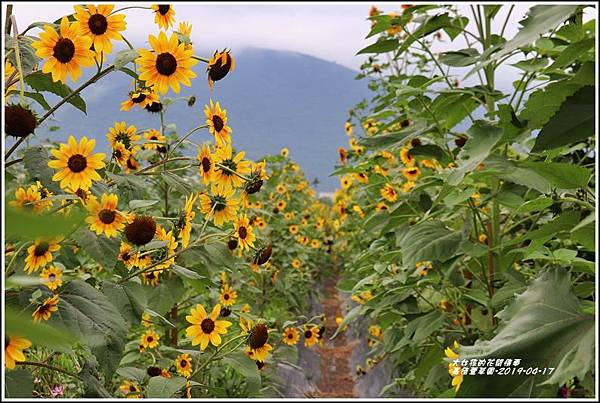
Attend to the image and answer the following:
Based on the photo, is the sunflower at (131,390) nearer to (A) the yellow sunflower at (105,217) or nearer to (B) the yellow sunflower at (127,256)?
(B) the yellow sunflower at (127,256)

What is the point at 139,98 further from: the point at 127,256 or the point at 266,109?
the point at 266,109

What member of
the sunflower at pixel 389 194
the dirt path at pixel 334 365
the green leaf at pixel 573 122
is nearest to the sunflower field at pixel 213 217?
the green leaf at pixel 573 122

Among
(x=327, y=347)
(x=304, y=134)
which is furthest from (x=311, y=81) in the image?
(x=327, y=347)

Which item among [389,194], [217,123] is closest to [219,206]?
[217,123]

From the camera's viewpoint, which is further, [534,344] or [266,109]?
[266,109]

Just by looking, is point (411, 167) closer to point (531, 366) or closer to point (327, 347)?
point (531, 366)

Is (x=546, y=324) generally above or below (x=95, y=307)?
below

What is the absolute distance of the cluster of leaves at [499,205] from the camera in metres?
0.48

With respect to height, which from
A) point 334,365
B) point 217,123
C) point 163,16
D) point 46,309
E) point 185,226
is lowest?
point 334,365

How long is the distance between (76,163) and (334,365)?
334 cm

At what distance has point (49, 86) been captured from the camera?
0.81 meters

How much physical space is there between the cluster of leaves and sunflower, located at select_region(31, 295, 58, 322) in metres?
0.45

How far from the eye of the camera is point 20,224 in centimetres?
15

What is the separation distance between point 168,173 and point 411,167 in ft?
4.48
